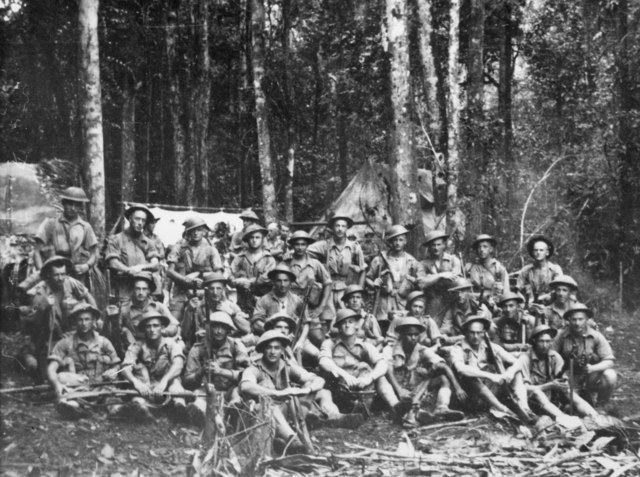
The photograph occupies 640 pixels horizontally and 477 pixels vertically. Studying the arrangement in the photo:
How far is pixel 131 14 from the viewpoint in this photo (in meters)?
23.1

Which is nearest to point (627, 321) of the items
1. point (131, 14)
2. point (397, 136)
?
point (397, 136)

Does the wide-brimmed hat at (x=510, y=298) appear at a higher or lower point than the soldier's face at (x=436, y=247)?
lower

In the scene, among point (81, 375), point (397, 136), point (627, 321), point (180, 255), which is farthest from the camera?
point (627, 321)

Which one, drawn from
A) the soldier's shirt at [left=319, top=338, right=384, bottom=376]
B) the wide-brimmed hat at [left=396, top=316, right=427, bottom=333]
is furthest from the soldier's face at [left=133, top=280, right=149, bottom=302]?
the wide-brimmed hat at [left=396, top=316, right=427, bottom=333]

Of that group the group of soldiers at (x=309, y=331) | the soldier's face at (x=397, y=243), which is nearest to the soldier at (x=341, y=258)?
the group of soldiers at (x=309, y=331)

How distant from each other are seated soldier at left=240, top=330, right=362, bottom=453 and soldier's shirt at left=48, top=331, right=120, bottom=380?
1.62 metres

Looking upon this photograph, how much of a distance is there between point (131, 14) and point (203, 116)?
400 cm

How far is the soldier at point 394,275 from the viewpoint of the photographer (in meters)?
10.9

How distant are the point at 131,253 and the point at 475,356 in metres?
4.79

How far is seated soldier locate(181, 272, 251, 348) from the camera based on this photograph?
946 centimetres

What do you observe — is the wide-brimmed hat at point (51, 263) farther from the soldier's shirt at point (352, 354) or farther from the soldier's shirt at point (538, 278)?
the soldier's shirt at point (538, 278)

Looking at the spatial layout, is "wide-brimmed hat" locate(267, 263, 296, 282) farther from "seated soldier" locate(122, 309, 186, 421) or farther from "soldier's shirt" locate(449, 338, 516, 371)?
"soldier's shirt" locate(449, 338, 516, 371)

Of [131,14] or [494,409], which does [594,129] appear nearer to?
[494,409]

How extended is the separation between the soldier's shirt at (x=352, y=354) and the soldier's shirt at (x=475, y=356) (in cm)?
94
